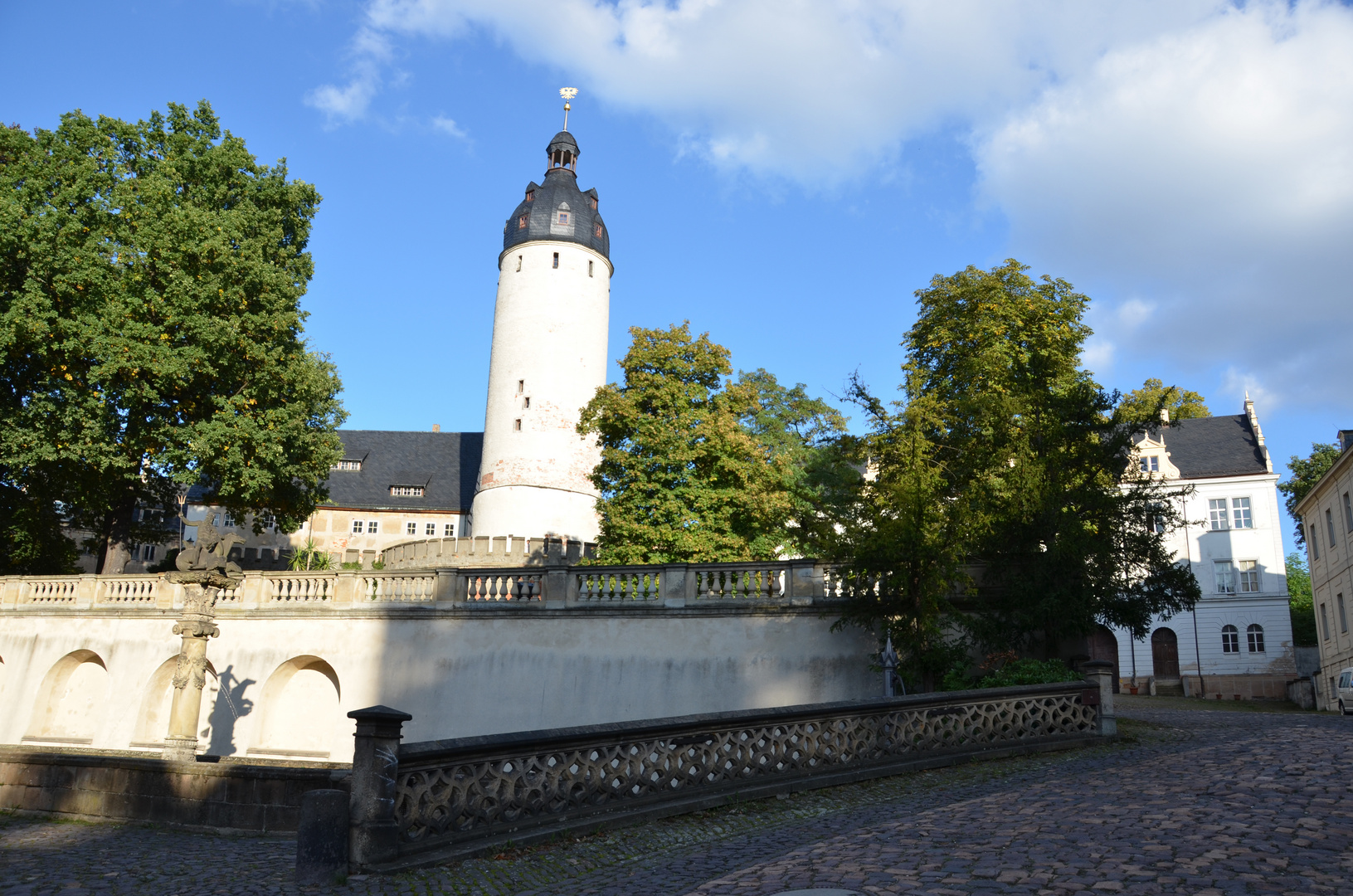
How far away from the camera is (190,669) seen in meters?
15.5

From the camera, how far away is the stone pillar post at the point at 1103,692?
49.4 ft

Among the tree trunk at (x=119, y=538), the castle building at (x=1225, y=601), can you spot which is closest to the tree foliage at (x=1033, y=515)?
the tree trunk at (x=119, y=538)

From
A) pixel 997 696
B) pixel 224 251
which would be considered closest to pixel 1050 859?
pixel 997 696

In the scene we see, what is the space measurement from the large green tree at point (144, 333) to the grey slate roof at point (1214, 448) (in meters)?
41.5

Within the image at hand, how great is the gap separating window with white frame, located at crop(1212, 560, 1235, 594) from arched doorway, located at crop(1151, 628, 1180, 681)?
341 centimetres

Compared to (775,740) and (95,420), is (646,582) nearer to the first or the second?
(775,740)

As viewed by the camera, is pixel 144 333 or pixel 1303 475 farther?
pixel 1303 475

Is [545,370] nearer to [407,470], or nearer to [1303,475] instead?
[407,470]

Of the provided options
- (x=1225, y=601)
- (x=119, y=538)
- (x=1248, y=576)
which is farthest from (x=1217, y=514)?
(x=119, y=538)

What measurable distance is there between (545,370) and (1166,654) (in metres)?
32.9

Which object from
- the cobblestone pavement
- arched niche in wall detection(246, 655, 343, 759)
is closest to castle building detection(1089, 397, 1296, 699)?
arched niche in wall detection(246, 655, 343, 759)

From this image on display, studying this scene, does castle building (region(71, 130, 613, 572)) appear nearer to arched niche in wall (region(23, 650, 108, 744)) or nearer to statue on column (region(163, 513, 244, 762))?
arched niche in wall (region(23, 650, 108, 744))

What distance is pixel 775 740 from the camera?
11867 millimetres

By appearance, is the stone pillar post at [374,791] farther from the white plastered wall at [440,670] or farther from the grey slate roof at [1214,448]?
the grey slate roof at [1214,448]
